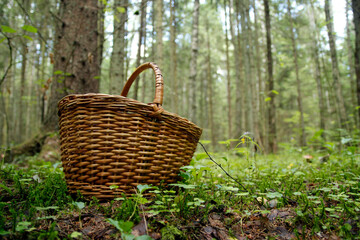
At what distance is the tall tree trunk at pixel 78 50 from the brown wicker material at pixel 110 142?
80.8 inches

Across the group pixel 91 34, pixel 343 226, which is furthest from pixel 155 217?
pixel 91 34

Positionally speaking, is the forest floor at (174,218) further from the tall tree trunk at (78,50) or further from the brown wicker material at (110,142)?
the tall tree trunk at (78,50)

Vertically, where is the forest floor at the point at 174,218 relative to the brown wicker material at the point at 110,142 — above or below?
below

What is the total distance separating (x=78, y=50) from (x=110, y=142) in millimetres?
2566

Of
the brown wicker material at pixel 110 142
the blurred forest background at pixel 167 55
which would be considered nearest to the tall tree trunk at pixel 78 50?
the blurred forest background at pixel 167 55

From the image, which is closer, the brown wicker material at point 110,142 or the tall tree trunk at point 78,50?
the brown wicker material at point 110,142

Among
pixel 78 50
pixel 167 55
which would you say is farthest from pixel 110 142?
pixel 167 55

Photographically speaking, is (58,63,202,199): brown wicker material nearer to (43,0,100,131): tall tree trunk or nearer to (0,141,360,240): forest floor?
(0,141,360,240): forest floor

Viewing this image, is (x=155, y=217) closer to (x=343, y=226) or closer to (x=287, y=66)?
(x=343, y=226)

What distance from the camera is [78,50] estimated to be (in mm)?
3244

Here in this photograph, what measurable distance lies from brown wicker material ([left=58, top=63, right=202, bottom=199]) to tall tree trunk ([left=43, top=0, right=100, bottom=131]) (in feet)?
6.73

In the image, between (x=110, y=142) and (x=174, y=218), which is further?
(x=110, y=142)

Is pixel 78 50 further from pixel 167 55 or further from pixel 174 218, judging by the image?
pixel 167 55

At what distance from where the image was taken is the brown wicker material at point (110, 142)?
4.31ft
